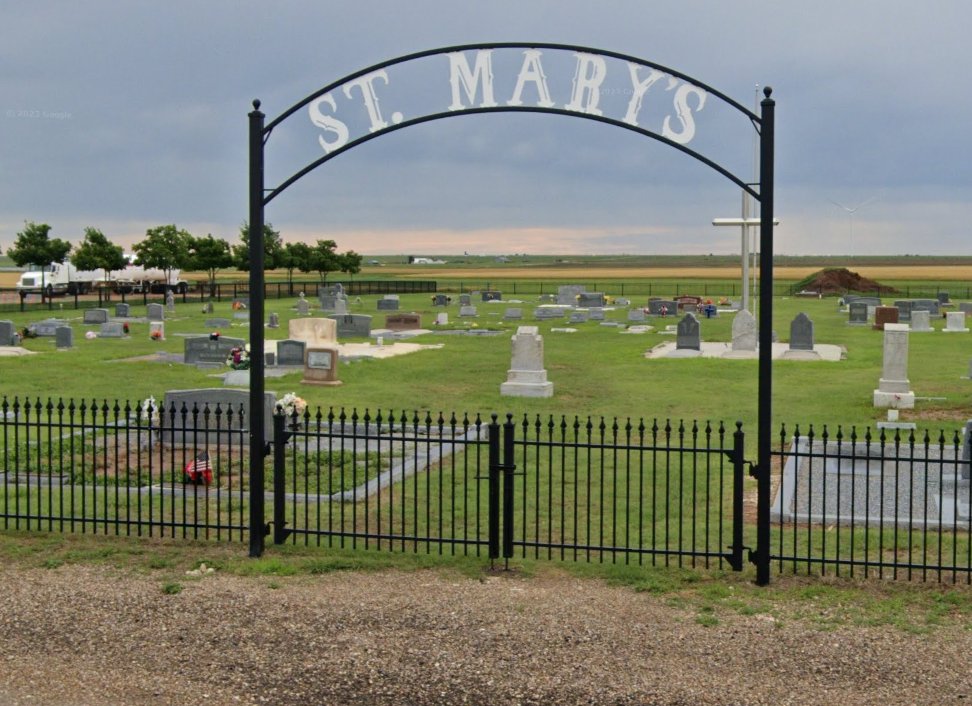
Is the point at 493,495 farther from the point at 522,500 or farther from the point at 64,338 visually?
the point at 64,338

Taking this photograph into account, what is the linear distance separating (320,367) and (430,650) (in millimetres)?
19818

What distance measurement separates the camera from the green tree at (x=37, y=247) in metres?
74.0

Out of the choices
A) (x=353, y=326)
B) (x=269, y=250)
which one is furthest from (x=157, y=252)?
(x=353, y=326)

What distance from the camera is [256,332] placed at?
10906mm

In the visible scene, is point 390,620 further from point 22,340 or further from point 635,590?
point 22,340

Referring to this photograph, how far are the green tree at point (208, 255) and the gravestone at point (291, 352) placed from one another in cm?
5706

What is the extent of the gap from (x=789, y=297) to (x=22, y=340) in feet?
192

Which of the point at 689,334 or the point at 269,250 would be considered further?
the point at 269,250

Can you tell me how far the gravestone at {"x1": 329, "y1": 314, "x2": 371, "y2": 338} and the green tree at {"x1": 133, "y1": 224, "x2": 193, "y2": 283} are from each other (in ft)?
145

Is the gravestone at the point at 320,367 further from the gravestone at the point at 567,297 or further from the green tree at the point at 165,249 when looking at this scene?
the green tree at the point at 165,249

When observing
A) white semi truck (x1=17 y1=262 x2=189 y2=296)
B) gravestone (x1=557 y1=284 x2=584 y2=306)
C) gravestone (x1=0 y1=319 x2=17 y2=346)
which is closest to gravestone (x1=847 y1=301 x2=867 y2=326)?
gravestone (x1=557 y1=284 x2=584 y2=306)

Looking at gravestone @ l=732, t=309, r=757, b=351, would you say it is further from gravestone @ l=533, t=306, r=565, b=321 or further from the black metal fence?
gravestone @ l=533, t=306, r=565, b=321

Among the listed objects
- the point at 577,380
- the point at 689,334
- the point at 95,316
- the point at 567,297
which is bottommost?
the point at 577,380

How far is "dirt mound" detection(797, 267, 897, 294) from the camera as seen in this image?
86312 millimetres
